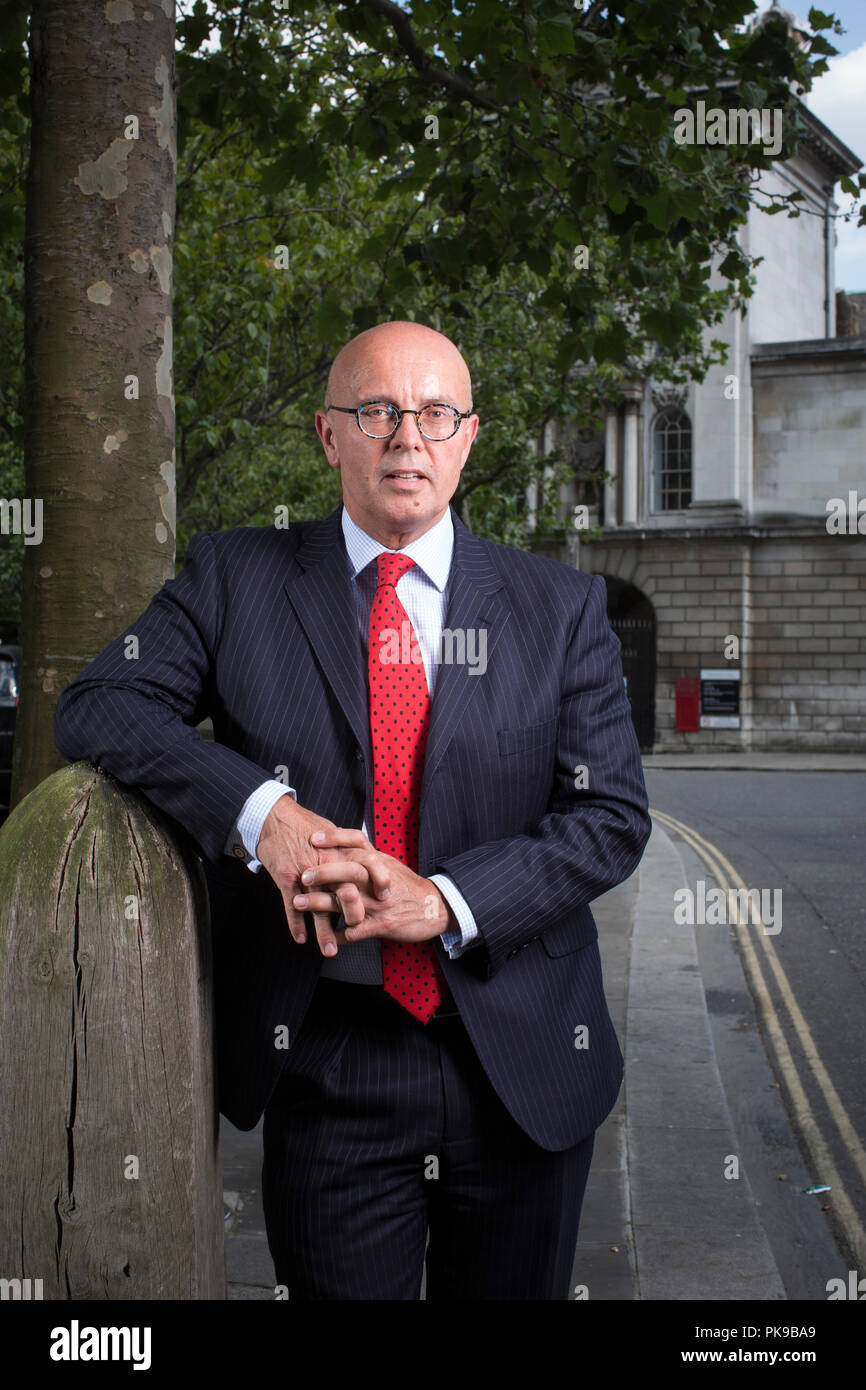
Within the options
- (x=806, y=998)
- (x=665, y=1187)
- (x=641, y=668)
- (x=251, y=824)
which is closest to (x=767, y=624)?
(x=641, y=668)

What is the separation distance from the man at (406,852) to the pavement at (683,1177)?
54cm

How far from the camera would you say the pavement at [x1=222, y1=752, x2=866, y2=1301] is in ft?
12.1

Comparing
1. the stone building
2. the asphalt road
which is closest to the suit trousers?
the asphalt road

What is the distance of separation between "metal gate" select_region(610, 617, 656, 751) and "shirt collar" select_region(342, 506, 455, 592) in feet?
97.6

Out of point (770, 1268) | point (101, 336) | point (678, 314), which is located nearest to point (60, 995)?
point (101, 336)

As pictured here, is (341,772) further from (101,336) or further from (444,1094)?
(101,336)

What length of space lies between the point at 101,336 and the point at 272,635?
1137mm

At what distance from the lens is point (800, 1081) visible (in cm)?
593

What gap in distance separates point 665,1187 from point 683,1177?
118 mm

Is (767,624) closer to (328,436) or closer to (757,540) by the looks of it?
(757,540)


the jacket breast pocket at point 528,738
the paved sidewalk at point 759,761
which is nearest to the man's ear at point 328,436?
the jacket breast pocket at point 528,738

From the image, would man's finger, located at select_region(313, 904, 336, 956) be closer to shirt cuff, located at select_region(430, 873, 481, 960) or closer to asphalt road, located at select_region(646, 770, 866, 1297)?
shirt cuff, located at select_region(430, 873, 481, 960)

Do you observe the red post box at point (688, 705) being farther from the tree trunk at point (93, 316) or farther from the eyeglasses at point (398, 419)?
the eyeglasses at point (398, 419)

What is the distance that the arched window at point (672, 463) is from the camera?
114 ft
